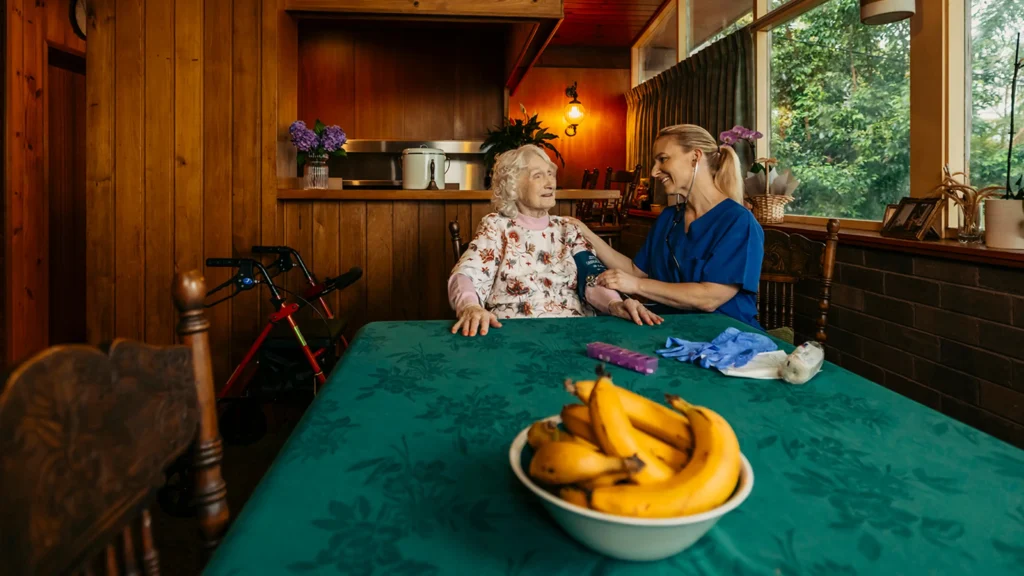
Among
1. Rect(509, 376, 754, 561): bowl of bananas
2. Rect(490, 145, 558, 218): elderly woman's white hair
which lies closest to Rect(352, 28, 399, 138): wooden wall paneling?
Rect(490, 145, 558, 218): elderly woman's white hair

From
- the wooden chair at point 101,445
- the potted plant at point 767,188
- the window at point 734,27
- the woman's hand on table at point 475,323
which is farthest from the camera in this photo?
the window at point 734,27

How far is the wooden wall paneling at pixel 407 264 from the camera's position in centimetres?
320

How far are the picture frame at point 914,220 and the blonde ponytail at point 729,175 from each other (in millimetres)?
838

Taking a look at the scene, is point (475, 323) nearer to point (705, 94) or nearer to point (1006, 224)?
point (1006, 224)

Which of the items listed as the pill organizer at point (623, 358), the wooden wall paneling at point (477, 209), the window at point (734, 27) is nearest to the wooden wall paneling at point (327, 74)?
the wooden wall paneling at point (477, 209)

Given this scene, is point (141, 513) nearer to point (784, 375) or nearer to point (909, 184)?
point (784, 375)

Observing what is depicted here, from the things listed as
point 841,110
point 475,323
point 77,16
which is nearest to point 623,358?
point 475,323

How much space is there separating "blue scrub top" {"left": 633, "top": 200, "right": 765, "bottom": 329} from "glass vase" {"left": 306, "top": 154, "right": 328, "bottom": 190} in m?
1.78

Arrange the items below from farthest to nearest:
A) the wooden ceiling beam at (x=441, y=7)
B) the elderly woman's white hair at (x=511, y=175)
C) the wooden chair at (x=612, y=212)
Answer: the wooden chair at (x=612, y=212)
the wooden ceiling beam at (x=441, y=7)
the elderly woman's white hair at (x=511, y=175)

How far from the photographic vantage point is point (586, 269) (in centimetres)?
234

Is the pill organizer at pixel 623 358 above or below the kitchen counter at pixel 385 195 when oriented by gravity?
below

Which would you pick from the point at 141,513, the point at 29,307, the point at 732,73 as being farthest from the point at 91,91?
the point at 732,73

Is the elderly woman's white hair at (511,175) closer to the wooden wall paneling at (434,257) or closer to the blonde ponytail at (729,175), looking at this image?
the blonde ponytail at (729,175)

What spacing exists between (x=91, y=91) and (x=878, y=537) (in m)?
3.42
